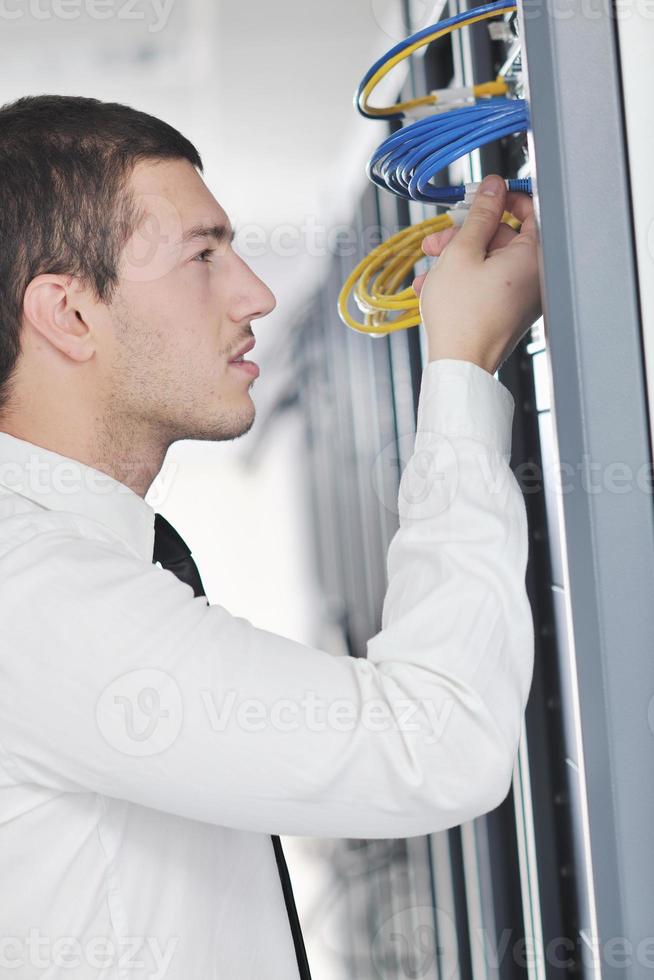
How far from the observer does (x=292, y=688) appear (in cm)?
65

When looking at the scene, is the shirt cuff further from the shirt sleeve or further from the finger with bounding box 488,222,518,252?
the finger with bounding box 488,222,518,252

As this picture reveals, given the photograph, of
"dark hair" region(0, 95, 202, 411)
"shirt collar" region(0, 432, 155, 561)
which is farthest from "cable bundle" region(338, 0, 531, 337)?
"shirt collar" region(0, 432, 155, 561)

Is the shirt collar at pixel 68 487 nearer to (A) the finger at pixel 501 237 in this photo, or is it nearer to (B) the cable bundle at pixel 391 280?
(B) the cable bundle at pixel 391 280

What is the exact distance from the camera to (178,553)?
1.09 meters

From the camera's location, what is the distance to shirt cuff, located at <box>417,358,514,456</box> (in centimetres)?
72

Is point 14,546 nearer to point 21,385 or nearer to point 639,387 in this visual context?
point 21,385

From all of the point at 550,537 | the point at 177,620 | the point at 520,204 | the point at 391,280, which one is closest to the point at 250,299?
the point at 391,280

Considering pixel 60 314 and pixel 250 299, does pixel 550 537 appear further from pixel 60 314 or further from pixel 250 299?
pixel 60 314

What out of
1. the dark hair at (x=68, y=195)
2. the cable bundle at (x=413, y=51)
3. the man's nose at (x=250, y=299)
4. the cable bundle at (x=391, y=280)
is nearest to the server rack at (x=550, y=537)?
the cable bundle at (x=413, y=51)

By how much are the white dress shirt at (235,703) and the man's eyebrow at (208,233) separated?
13.9 inches

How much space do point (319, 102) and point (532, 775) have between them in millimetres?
2307

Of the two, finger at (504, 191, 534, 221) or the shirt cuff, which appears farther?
finger at (504, 191, 534, 221)

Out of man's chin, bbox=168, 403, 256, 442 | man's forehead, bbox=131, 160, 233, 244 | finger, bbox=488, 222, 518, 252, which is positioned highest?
man's forehead, bbox=131, 160, 233, 244

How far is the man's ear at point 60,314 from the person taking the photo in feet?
3.02
